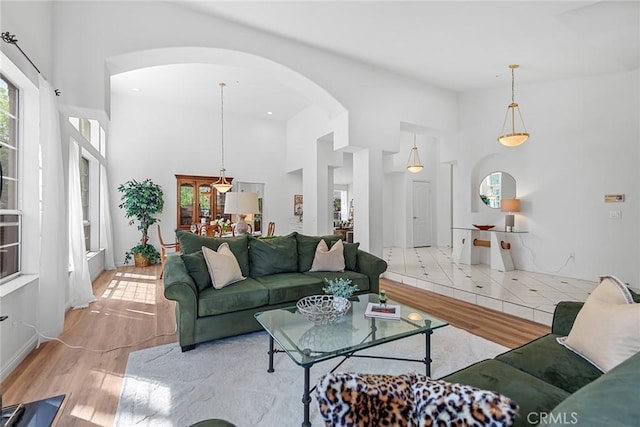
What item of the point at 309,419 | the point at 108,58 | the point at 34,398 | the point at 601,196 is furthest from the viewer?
the point at 601,196

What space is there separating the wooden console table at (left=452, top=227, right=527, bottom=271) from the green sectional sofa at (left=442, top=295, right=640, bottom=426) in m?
3.96

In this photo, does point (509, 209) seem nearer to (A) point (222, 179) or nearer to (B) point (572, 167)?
(B) point (572, 167)

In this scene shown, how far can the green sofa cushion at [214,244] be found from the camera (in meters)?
3.21

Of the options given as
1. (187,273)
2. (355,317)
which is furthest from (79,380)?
(355,317)

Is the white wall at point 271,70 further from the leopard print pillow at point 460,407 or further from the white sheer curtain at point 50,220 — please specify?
the leopard print pillow at point 460,407

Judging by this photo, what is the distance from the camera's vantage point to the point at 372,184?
529cm

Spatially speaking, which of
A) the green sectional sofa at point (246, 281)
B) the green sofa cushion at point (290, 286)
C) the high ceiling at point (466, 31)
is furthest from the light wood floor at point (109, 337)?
the high ceiling at point (466, 31)

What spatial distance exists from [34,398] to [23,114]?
7.76 ft

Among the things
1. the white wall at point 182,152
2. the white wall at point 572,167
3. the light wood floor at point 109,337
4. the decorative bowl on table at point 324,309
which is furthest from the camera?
the white wall at point 182,152

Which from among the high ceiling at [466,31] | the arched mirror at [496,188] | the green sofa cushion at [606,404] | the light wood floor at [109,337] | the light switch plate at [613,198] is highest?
the high ceiling at [466,31]

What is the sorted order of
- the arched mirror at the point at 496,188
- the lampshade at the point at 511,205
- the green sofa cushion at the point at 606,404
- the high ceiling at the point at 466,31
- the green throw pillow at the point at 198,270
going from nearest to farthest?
1. the green sofa cushion at the point at 606,404
2. the green throw pillow at the point at 198,270
3. the high ceiling at the point at 466,31
4. the lampshade at the point at 511,205
5. the arched mirror at the point at 496,188

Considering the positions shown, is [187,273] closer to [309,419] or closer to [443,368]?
[309,419]

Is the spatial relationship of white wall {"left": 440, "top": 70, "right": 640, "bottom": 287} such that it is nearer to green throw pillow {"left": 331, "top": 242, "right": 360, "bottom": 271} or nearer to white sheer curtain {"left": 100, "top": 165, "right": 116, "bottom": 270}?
green throw pillow {"left": 331, "top": 242, "right": 360, "bottom": 271}

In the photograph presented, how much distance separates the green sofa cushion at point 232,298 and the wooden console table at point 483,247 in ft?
15.1
